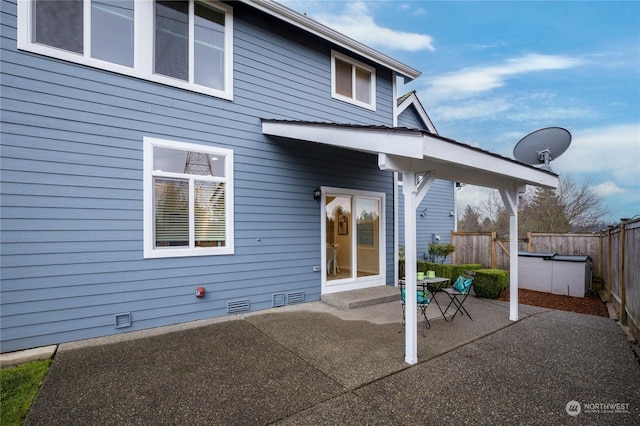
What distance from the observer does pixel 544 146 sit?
17.7ft

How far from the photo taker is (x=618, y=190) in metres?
15.1

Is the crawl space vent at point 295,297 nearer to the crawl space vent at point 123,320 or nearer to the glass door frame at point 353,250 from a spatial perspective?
the glass door frame at point 353,250

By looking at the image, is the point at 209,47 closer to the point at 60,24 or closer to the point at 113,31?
the point at 113,31

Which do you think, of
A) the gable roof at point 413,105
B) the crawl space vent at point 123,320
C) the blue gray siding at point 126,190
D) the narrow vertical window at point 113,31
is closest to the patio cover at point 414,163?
the blue gray siding at point 126,190

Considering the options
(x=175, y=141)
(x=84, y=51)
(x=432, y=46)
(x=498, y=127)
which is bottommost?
(x=175, y=141)

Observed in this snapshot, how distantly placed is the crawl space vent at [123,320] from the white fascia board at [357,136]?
3.47 metres

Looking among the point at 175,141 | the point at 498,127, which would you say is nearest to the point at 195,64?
the point at 175,141

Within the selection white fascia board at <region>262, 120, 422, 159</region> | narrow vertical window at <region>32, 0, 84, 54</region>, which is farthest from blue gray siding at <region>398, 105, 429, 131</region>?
narrow vertical window at <region>32, 0, 84, 54</region>

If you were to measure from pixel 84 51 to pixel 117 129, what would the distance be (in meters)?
1.02

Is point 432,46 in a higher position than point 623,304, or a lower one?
higher

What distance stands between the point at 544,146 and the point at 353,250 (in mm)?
4022

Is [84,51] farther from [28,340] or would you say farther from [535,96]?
[535,96]

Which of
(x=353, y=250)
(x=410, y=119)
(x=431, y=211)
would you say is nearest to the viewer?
(x=353, y=250)

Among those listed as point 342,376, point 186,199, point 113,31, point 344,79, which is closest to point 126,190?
point 186,199
